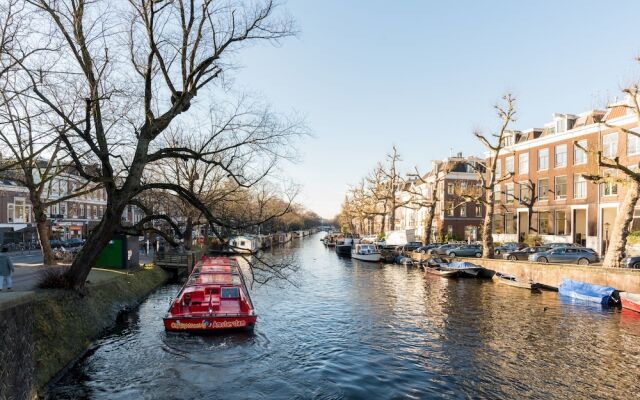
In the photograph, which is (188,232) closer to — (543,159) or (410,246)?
(410,246)

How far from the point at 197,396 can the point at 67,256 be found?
2564 centimetres

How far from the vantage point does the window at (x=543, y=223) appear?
171 ft

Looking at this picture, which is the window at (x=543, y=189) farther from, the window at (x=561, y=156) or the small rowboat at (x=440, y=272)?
the small rowboat at (x=440, y=272)

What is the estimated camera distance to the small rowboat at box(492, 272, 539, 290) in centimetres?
3026

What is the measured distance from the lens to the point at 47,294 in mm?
15859

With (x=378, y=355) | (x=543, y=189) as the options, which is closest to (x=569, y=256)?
(x=543, y=189)

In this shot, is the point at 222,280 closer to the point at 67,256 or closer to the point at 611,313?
the point at 67,256

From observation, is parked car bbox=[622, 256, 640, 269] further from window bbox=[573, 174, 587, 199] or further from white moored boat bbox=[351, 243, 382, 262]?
white moored boat bbox=[351, 243, 382, 262]

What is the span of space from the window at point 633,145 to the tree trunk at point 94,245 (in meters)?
44.7

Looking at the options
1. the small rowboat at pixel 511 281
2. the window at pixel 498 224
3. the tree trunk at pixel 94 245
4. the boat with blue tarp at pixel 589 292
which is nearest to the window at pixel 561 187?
the window at pixel 498 224

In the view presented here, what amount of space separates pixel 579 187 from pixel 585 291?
26137 mm

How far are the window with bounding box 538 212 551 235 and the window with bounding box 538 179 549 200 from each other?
204cm

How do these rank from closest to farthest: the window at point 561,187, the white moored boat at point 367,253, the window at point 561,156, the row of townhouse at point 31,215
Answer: the window at point 561,187 → the window at point 561,156 → the row of townhouse at point 31,215 → the white moored boat at point 367,253

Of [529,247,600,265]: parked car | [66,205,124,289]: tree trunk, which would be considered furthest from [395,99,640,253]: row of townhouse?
[66,205,124,289]: tree trunk
